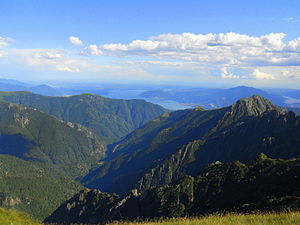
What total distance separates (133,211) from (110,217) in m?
17.7

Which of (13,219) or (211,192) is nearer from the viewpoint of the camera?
(13,219)

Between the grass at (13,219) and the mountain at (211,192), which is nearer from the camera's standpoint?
the grass at (13,219)

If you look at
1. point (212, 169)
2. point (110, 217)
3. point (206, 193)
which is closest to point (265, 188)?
point (206, 193)

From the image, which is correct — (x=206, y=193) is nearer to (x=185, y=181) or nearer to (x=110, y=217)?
(x=185, y=181)

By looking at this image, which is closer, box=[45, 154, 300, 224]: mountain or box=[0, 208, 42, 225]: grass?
box=[0, 208, 42, 225]: grass

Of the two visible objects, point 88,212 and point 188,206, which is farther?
point 88,212

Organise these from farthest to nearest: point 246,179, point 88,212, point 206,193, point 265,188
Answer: point 88,212, point 206,193, point 246,179, point 265,188

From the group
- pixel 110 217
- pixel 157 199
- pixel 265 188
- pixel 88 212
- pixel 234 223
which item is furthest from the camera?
pixel 88 212

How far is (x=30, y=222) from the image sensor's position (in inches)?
771

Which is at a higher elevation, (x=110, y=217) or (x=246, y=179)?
(x=246, y=179)

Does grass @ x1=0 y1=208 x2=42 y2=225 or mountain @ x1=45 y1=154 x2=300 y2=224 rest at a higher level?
grass @ x1=0 y1=208 x2=42 y2=225

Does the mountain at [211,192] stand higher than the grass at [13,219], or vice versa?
the grass at [13,219]

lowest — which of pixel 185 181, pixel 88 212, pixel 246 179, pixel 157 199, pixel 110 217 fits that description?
pixel 88 212

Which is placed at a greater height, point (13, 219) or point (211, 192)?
point (13, 219)
